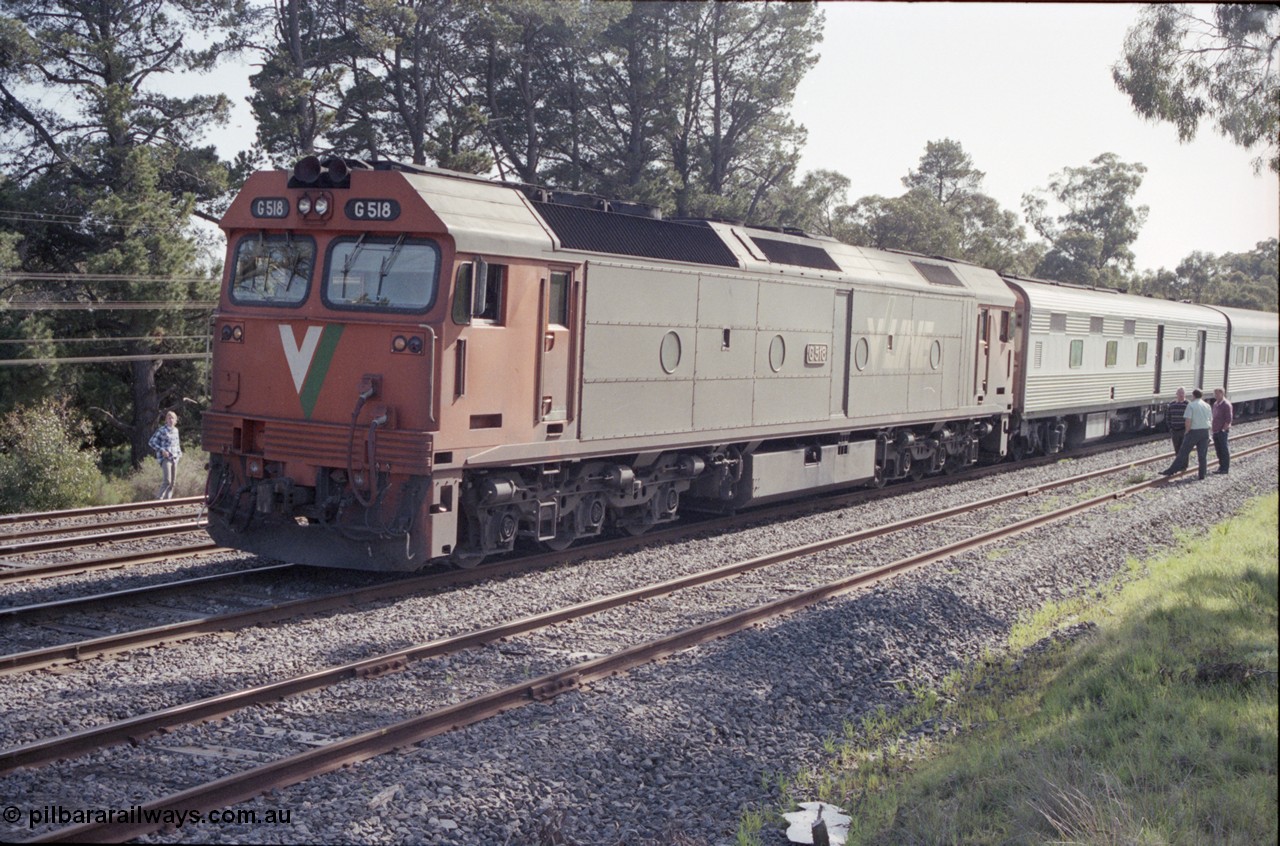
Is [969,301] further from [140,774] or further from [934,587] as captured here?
[140,774]

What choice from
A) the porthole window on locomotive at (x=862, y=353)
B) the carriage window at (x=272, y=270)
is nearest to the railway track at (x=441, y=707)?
the porthole window on locomotive at (x=862, y=353)

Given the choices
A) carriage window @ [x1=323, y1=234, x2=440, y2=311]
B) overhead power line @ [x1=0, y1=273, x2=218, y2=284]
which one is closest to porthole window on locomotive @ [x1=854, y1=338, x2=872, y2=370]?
carriage window @ [x1=323, y1=234, x2=440, y2=311]

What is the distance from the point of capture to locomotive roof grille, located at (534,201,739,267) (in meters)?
11.4

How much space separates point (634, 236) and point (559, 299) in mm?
1504

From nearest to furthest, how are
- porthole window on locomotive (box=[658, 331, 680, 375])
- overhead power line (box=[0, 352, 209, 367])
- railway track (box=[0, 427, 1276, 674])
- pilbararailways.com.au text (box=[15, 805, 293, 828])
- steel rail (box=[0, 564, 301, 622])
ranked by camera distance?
pilbararailways.com.au text (box=[15, 805, 293, 828]) < railway track (box=[0, 427, 1276, 674]) < steel rail (box=[0, 564, 301, 622]) < porthole window on locomotive (box=[658, 331, 680, 375]) < overhead power line (box=[0, 352, 209, 367])

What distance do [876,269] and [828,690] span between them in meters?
9.68

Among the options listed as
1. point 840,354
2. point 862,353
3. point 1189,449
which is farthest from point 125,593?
point 1189,449

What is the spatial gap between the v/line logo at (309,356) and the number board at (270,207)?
1.07 meters

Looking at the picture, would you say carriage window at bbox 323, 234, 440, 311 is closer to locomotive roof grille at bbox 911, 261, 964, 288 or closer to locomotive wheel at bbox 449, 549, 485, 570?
locomotive wheel at bbox 449, 549, 485, 570

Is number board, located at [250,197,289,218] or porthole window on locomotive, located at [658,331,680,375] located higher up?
number board, located at [250,197,289,218]

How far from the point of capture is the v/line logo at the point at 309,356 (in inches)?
406

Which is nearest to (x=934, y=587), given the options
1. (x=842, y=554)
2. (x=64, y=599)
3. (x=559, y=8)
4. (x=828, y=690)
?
(x=842, y=554)

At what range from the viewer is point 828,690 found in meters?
8.39

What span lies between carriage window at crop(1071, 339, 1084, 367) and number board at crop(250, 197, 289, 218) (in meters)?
17.8
